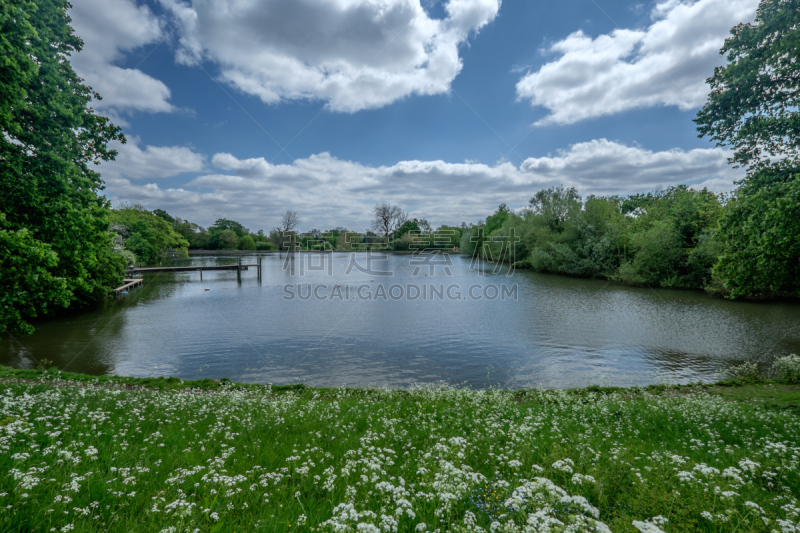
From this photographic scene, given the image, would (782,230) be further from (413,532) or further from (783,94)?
(413,532)

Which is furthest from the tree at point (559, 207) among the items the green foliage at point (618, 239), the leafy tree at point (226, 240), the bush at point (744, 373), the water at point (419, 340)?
the leafy tree at point (226, 240)

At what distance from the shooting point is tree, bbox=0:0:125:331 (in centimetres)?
967

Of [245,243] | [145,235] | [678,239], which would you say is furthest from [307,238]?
[678,239]

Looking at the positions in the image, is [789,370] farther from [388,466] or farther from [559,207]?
[559,207]

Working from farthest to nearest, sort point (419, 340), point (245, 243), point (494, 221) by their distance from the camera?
1. point (245, 243)
2. point (494, 221)
3. point (419, 340)

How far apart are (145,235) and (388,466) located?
95.4 meters

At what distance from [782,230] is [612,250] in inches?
1899

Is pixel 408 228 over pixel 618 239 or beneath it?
over

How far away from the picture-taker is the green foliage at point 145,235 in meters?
71.0

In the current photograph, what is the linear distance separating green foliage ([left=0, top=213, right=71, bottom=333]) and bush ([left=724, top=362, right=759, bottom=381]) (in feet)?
77.9

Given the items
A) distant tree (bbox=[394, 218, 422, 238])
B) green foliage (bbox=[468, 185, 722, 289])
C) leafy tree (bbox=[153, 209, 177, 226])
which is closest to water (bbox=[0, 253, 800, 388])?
green foliage (bbox=[468, 185, 722, 289])

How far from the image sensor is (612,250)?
53000 millimetres

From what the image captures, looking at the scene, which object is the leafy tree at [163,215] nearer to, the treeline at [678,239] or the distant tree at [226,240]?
the distant tree at [226,240]

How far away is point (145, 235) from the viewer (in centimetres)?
7981
